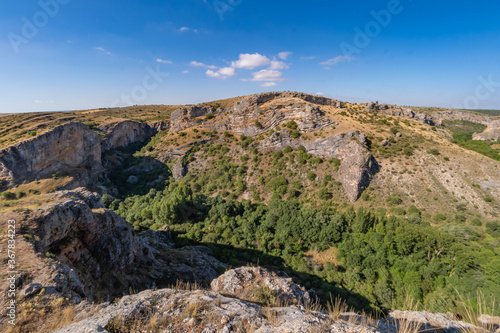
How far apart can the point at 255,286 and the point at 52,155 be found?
4627cm

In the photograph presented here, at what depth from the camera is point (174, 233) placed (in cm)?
2809

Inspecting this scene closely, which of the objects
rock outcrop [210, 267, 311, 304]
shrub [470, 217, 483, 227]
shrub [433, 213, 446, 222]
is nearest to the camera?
rock outcrop [210, 267, 311, 304]

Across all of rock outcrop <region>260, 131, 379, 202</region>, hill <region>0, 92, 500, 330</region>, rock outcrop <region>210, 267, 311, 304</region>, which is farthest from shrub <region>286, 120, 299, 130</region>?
rock outcrop <region>210, 267, 311, 304</region>

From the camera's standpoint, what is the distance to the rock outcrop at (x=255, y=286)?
8688 millimetres

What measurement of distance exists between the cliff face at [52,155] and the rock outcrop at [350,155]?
144 feet

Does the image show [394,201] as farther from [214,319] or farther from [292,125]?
[214,319]

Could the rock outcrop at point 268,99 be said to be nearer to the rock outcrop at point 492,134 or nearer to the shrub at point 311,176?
the shrub at point 311,176

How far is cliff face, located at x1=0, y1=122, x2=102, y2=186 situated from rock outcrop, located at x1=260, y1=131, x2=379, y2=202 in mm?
43852

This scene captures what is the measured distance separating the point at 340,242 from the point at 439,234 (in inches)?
379

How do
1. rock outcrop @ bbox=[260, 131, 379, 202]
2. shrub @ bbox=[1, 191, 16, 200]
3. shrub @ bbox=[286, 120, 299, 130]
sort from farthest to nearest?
shrub @ bbox=[286, 120, 299, 130] → rock outcrop @ bbox=[260, 131, 379, 202] → shrub @ bbox=[1, 191, 16, 200]

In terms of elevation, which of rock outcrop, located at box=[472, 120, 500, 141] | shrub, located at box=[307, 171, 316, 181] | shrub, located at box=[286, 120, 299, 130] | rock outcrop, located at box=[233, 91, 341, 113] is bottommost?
shrub, located at box=[307, 171, 316, 181]

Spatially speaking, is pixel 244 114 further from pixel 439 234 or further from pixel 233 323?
pixel 233 323

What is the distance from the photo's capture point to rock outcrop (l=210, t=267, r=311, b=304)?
28.5ft

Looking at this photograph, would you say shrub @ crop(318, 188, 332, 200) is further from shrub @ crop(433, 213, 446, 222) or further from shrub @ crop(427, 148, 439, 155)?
shrub @ crop(427, 148, 439, 155)
